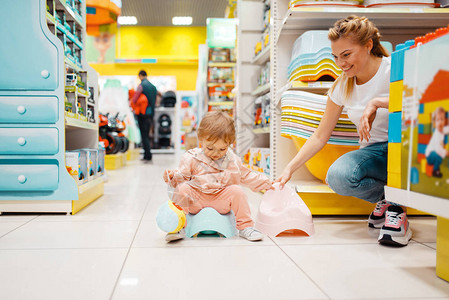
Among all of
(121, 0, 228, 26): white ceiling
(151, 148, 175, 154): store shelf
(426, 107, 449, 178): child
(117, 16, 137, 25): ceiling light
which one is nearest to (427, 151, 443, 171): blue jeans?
(426, 107, 449, 178): child

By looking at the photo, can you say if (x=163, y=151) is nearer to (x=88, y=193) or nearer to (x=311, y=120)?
(x=88, y=193)

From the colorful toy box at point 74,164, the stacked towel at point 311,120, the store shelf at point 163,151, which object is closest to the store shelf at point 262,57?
the stacked towel at point 311,120

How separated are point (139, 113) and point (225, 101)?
5.50 ft

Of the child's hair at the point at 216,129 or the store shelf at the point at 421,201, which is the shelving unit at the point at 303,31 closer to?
the child's hair at the point at 216,129

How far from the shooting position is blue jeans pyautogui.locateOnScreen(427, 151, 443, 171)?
90 cm

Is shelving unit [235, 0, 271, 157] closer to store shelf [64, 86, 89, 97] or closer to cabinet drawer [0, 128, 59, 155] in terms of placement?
store shelf [64, 86, 89, 97]

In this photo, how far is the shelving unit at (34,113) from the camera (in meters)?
2.06

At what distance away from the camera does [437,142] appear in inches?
35.5

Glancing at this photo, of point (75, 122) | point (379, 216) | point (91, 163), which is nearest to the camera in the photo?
point (379, 216)

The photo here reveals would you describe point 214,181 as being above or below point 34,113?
below

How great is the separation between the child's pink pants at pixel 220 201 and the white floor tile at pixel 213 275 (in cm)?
22

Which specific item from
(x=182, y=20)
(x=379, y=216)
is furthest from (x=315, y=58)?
(x=182, y=20)

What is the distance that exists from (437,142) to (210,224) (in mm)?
983

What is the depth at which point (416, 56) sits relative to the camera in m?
1.03
